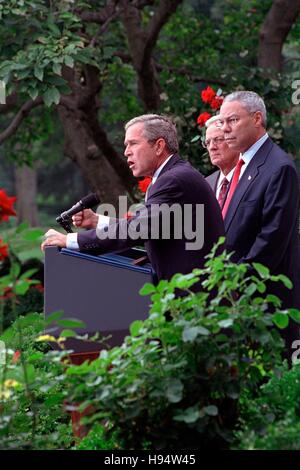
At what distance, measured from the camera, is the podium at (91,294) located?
16.3 ft

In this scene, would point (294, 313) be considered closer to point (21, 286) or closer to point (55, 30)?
point (21, 286)

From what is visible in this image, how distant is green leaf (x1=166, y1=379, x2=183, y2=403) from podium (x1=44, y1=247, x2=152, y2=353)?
2.93 feet

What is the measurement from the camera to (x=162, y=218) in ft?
16.9

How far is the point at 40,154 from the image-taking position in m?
33.7

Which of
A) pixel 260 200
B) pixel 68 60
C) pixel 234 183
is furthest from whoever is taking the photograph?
pixel 68 60

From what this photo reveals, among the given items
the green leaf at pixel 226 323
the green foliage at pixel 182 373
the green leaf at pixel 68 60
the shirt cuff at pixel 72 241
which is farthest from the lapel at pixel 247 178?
the green leaf at pixel 68 60

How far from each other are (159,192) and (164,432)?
4.69 ft

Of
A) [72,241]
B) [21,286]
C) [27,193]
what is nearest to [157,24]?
[72,241]

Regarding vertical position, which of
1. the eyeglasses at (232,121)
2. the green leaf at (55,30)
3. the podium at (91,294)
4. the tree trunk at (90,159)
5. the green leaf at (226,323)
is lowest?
the tree trunk at (90,159)

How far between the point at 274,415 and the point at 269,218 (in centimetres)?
149

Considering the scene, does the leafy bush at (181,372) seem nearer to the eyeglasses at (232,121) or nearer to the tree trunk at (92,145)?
the eyeglasses at (232,121)

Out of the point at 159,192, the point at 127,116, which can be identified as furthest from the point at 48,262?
the point at 127,116
